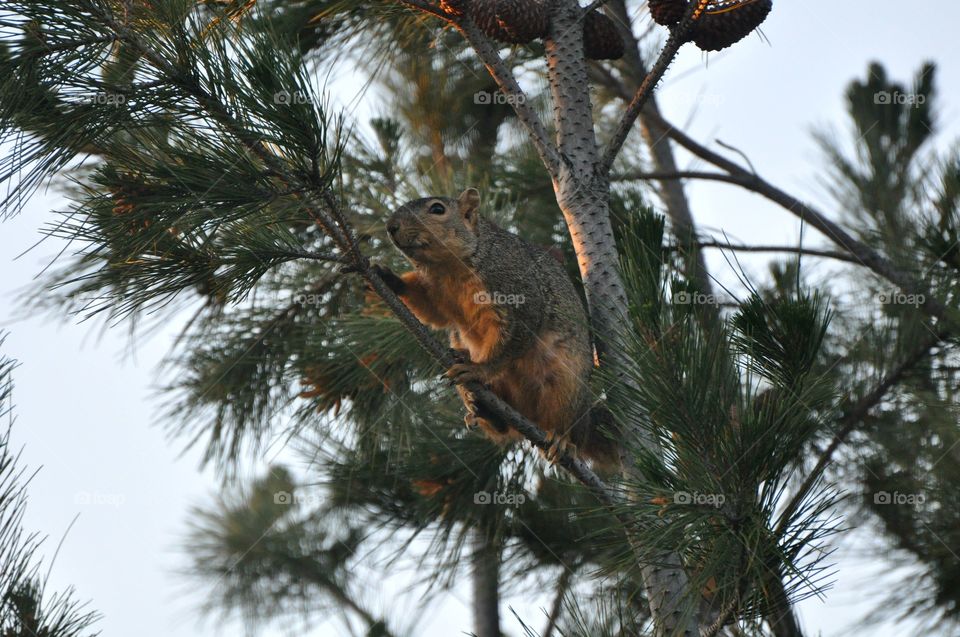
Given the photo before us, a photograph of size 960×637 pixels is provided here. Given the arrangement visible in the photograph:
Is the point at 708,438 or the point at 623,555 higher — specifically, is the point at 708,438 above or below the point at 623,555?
above

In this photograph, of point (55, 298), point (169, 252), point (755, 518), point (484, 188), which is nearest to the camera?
point (755, 518)

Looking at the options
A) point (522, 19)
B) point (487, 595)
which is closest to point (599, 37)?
point (522, 19)

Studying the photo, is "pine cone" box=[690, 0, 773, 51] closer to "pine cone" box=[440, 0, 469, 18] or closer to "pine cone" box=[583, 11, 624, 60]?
"pine cone" box=[583, 11, 624, 60]

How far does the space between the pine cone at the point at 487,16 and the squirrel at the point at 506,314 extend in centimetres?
72

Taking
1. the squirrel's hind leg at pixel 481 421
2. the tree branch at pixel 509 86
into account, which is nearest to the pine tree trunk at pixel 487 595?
the squirrel's hind leg at pixel 481 421

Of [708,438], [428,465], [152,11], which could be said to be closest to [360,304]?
[428,465]

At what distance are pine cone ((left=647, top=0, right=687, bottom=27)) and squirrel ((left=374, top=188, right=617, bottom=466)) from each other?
101 centimetres

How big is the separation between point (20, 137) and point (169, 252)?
1.30 feet

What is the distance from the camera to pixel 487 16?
3.01 meters

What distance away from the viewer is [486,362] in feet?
11.1

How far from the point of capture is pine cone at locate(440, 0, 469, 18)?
9.51 ft

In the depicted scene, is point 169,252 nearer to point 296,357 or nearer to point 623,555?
point 623,555

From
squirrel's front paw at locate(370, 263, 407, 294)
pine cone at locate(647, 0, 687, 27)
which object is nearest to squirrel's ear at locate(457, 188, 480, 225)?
squirrel's front paw at locate(370, 263, 407, 294)

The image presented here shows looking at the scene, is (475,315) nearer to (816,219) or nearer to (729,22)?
→ (729,22)
